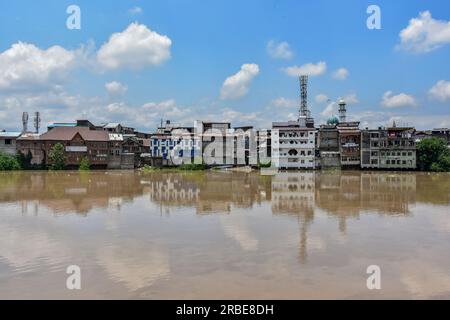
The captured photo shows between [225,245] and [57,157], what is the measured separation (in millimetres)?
56021

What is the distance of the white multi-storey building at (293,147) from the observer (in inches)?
2872

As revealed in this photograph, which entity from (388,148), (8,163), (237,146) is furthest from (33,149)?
(388,148)

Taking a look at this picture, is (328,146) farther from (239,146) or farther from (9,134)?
(9,134)

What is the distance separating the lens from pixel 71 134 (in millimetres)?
71000

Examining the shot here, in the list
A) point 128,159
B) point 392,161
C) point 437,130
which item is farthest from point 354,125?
point 128,159

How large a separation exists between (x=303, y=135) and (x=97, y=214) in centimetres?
5269

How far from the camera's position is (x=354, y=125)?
77188 millimetres

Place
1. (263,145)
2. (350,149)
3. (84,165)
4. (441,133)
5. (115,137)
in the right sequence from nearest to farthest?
(84,165), (350,149), (115,137), (263,145), (441,133)

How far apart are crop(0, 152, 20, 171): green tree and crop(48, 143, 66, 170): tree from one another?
213 inches

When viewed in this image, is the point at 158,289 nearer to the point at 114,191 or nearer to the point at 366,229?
the point at 366,229

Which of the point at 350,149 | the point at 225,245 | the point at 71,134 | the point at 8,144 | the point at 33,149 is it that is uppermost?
the point at 71,134

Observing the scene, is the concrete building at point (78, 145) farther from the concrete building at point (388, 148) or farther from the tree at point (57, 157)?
the concrete building at point (388, 148)

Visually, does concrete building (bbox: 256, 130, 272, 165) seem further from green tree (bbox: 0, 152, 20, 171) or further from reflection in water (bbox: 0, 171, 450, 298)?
green tree (bbox: 0, 152, 20, 171)

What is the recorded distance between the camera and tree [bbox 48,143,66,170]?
66688mm
